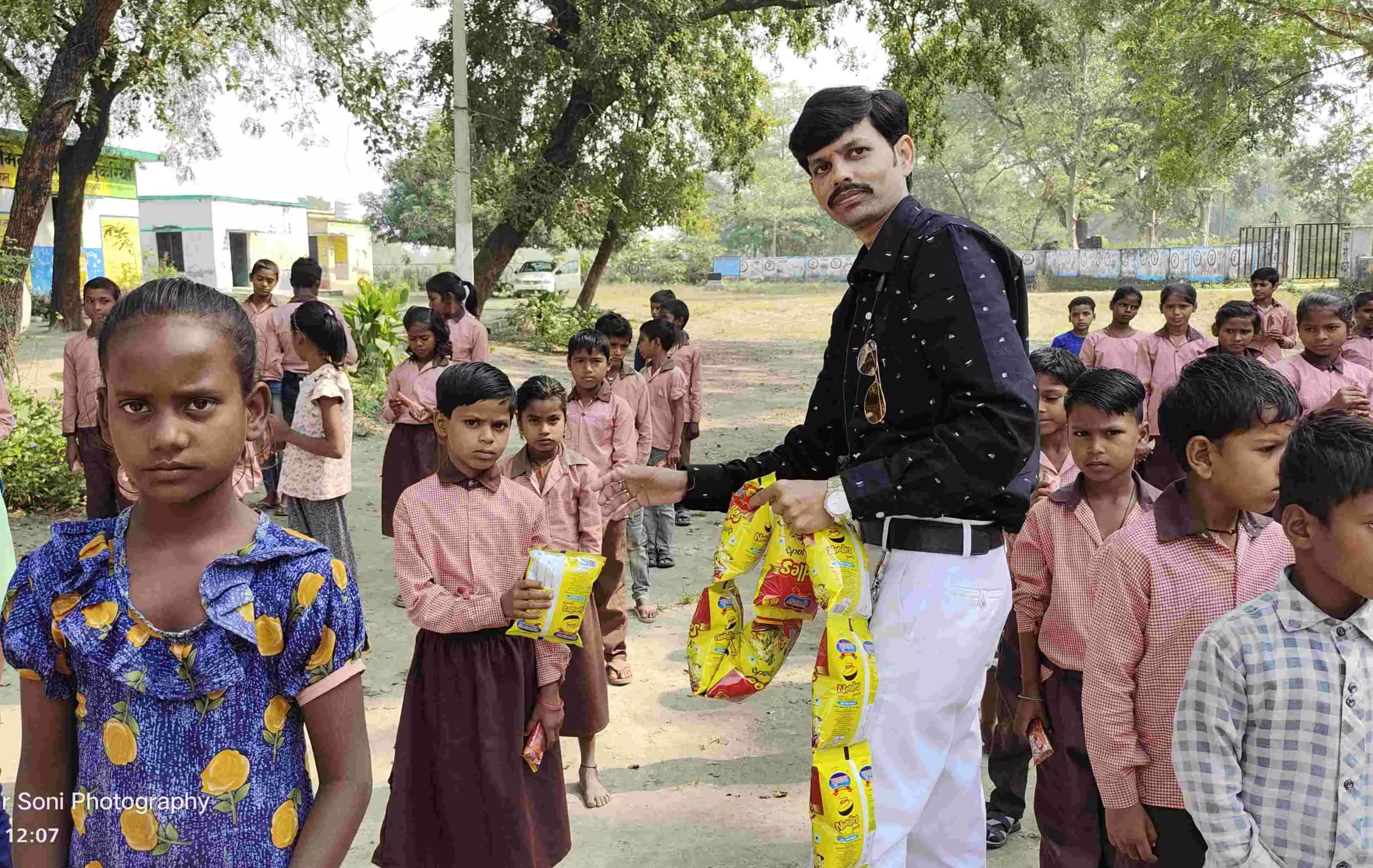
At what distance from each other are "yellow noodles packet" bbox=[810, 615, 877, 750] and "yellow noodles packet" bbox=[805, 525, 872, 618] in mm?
40

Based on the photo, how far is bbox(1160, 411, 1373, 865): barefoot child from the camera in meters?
1.76

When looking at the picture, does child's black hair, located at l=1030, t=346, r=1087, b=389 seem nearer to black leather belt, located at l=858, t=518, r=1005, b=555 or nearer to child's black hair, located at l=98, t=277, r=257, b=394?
black leather belt, located at l=858, t=518, r=1005, b=555

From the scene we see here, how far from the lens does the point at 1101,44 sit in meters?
41.0

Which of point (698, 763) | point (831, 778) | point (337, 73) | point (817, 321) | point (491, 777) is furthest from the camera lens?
point (817, 321)

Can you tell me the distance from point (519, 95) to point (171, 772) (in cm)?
1482

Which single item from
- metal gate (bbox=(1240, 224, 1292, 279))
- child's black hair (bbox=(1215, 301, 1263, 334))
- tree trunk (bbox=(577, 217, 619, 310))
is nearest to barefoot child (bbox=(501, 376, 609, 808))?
child's black hair (bbox=(1215, 301, 1263, 334))

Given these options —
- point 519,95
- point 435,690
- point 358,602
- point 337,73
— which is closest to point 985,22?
point 519,95

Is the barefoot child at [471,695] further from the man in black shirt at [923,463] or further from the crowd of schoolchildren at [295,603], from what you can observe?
the man in black shirt at [923,463]

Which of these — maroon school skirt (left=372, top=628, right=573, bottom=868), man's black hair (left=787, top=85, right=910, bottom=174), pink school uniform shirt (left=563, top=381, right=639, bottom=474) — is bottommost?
maroon school skirt (left=372, top=628, right=573, bottom=868)

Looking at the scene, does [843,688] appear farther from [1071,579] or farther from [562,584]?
[1071,579]

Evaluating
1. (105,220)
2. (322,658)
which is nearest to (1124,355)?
(322,658)

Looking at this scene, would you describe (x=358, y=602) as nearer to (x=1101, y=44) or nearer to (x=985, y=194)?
(x=1101, y=44)

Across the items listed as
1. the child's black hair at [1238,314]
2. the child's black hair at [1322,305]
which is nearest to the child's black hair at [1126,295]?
the child's black hair at [1238,314]

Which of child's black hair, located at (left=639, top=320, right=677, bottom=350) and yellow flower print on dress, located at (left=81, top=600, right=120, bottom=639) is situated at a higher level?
child's black hair, located at (left=639, top=320, right=677, bottom=350)
